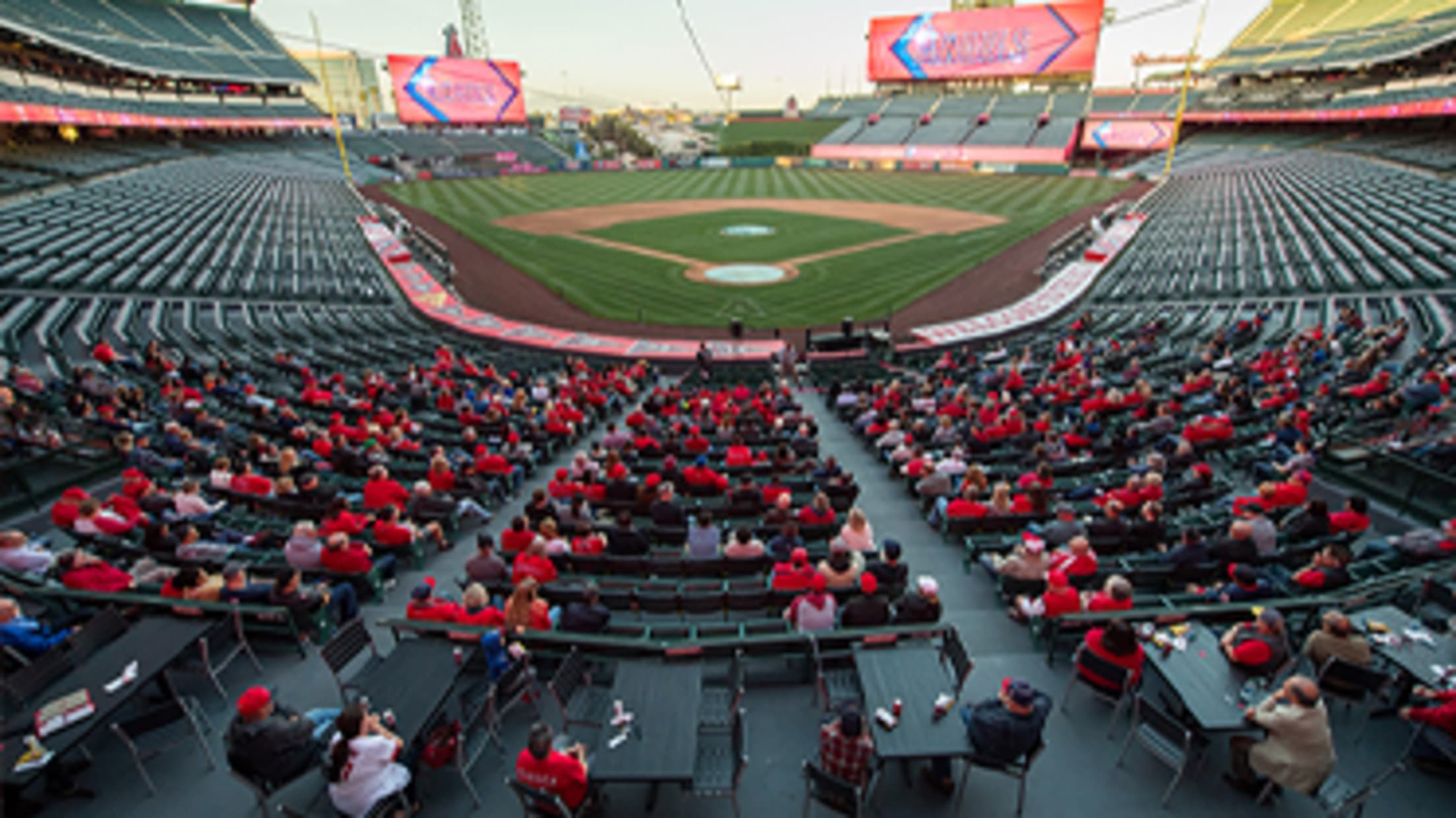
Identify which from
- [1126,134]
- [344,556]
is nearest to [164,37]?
[344,556]

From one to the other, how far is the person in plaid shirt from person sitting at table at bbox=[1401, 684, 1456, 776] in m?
4.26

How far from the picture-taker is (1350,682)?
5.36m

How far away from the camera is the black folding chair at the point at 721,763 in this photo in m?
4.78

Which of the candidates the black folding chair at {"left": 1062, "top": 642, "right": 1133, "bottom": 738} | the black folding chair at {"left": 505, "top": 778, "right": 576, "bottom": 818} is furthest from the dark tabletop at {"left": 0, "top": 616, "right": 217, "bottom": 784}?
the black folding chair at {"left": 1062, "top": 642, "right": 1133, "bottom": 738}

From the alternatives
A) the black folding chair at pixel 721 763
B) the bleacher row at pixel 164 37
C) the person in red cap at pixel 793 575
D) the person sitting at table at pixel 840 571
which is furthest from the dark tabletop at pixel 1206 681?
the bleacher row at pixel 164 37

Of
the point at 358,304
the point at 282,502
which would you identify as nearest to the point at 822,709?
the point at 282,502

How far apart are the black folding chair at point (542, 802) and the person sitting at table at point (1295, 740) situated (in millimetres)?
5123

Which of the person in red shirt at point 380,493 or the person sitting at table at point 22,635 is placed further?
the person in red shirt at point 380,493

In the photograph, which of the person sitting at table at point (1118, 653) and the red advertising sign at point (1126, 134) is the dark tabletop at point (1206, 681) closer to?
the person sitting at table at point (1118, 653)

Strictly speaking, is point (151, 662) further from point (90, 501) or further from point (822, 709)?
point (822, 709)

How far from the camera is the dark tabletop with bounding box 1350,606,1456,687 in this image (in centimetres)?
524

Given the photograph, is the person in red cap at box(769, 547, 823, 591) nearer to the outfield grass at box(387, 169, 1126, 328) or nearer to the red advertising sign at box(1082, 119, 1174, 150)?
the outfield grass at box(387, 169, 1126, 328)

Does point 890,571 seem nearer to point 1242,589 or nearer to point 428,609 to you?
point 1242,589

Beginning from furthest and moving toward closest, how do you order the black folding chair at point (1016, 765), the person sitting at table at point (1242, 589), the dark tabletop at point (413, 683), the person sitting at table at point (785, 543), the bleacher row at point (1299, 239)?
the bleacher row at point (1299, 239), the person sitting at table at point (785, 543), the person sitting at table at point (1242, 589), the dark tabletop at point (413, 683), the black folding chair at point (1016, 765)
